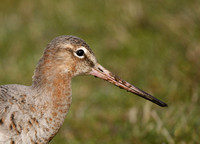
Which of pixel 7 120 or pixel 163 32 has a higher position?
pixel 163 32

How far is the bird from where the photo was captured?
3968 millimetres

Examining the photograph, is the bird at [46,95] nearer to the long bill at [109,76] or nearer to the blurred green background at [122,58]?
the long bill at [109,76]

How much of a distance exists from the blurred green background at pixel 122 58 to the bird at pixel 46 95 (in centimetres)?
124

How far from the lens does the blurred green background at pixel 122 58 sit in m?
5.51

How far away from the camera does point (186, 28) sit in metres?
7.40

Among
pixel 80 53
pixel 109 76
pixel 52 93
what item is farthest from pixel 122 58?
pixel 52 93

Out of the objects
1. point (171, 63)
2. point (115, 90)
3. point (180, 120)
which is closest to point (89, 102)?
point (115, 90)

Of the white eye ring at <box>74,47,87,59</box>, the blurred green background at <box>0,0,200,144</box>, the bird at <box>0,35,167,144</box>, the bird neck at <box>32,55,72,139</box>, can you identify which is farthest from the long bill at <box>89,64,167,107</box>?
the blurred green background at <box>0,0,200,144</box>

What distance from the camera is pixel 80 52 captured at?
4.39 meters

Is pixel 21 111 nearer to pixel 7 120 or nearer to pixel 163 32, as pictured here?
pixel 7 120

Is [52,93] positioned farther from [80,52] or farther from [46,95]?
Result: [80,52]

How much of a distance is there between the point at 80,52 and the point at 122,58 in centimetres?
353

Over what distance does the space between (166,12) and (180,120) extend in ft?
11.9

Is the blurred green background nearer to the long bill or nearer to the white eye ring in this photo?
the long bill
